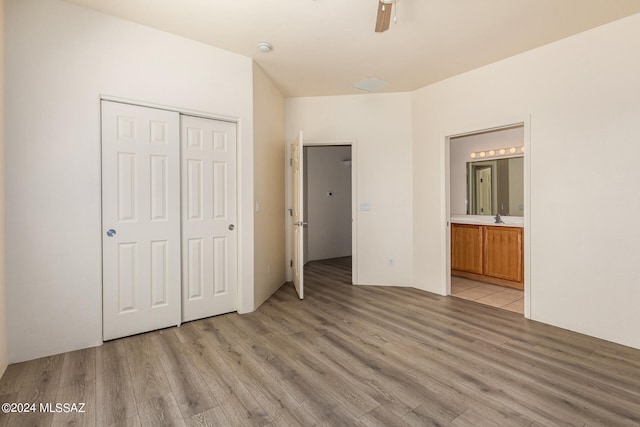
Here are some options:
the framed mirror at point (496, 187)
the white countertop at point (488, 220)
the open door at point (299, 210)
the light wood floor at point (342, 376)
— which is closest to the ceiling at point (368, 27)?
the open door at point (299, 210)

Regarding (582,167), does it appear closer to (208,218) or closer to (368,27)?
(368,27)

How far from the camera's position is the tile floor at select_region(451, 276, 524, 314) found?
359 centimetres

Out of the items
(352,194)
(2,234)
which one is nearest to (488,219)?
(352,194)

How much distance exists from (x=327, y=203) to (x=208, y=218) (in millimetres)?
3863

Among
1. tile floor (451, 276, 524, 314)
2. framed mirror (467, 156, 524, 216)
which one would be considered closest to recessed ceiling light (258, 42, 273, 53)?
tile floor (451, 276, 524, 314)

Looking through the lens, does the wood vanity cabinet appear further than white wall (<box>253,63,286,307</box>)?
Yes

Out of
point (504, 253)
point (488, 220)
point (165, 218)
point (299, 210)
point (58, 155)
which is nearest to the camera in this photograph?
point (58, 155)

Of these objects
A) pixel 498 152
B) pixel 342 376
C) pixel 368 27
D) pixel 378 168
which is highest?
pixel 368 27

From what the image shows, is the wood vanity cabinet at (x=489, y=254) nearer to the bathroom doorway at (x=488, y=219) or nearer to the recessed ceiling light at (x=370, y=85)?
the bathroom doorway at (x=488, y=219)

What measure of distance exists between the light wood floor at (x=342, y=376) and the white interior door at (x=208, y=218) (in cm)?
27

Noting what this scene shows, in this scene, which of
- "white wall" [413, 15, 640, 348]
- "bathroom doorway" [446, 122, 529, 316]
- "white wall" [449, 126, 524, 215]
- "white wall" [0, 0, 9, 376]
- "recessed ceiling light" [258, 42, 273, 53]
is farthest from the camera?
"white wall" [449, 126, 524, 215]

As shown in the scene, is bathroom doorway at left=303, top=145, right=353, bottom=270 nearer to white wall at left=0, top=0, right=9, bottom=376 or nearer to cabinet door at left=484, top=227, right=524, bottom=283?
cabinet door at left=484, top=227, right=524, bottom=283

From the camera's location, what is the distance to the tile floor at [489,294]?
3590mm

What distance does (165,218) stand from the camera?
2871 millimetres
